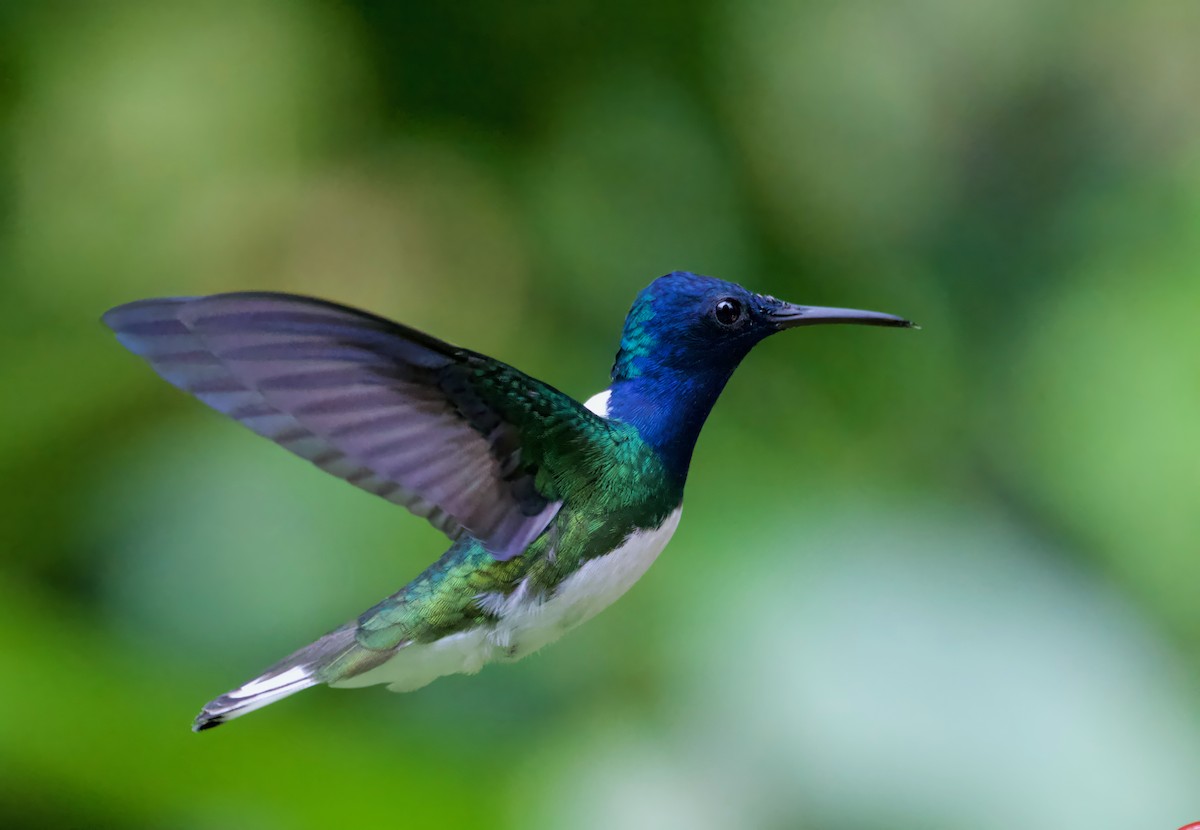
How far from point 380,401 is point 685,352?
0.29m

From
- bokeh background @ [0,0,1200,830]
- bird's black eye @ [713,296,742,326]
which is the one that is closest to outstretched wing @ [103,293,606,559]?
bird's black eye @ [713,296,742,326]

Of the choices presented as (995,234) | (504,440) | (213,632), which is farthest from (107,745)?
(995,234)

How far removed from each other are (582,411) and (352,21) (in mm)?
1744

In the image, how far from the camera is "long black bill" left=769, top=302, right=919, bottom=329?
1.04 m

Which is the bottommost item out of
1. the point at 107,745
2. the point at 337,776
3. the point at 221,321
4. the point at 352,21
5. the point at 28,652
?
the point at 337,776

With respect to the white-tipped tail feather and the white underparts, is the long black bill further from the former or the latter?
the white-tipped tail feather

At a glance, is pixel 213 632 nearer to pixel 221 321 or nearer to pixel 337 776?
pixel 337 776

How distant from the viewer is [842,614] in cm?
222

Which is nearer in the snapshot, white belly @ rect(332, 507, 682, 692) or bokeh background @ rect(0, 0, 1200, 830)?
white belly @ rect(332, 507, 682, 692)

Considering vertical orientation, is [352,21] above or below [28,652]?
above

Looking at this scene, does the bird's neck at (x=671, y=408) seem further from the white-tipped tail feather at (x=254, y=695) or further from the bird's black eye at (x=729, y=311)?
the white-tipped tail feather at (x=254, y=695)

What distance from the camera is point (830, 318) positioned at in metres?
1.05

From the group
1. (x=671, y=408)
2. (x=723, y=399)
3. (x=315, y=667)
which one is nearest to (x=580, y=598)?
(x=671, y=408)

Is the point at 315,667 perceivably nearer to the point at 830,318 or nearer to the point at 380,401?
the point at 380,401
